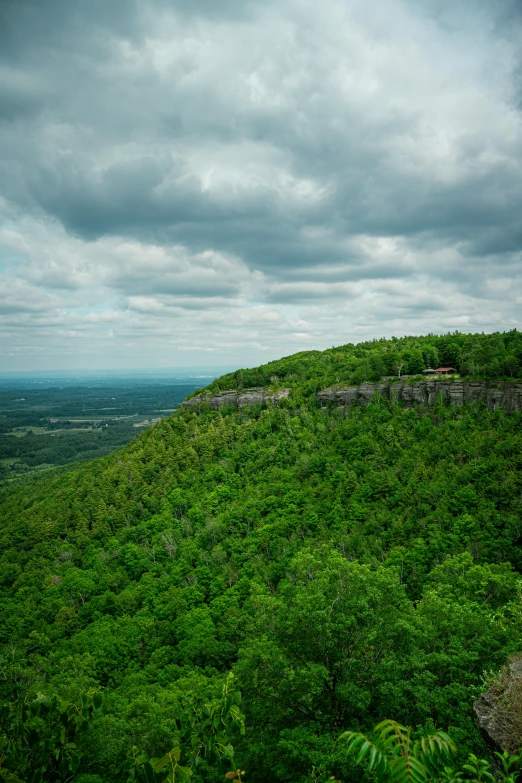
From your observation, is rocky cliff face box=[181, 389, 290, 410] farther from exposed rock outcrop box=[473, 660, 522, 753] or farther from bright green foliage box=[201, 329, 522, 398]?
exposed rock outcrop box=[473, 660, 522, 753]

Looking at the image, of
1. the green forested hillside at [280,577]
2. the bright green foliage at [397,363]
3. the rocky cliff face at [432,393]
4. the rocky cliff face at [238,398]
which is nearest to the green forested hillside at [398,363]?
the bright green foliage at [397,363]

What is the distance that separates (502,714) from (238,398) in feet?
303

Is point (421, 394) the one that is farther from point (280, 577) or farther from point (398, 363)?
point (280, 577)

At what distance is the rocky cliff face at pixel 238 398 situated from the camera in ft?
321

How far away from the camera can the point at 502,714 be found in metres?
10.4

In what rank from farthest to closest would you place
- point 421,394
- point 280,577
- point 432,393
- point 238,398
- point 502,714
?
point 238,398 → point 421,394 → point 432,393 → point 280,577 → point 502,714

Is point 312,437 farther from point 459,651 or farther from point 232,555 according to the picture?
point 459,651

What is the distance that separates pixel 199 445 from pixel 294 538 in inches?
1471

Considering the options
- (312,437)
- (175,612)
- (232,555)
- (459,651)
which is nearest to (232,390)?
(312,437)

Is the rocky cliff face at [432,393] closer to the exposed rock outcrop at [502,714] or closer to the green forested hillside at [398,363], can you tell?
the green forested hillside at [398,363]

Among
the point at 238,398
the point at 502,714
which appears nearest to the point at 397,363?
the point at 238,398

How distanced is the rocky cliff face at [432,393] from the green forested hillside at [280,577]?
104 inches

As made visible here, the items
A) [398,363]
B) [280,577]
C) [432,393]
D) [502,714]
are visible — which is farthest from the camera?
[398,363]

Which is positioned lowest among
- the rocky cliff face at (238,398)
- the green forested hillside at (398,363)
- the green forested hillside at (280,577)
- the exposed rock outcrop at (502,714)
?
the green forested hillside at (280,577)
